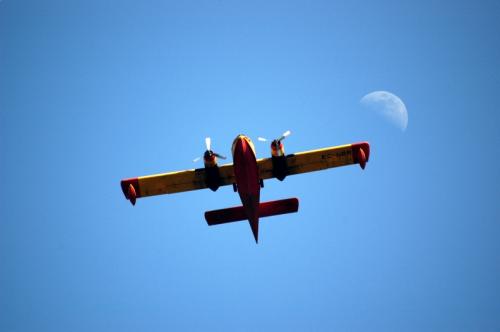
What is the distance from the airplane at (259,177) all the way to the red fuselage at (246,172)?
0.06 m

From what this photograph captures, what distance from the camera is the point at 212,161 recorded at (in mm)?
21281

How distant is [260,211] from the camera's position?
2158cm

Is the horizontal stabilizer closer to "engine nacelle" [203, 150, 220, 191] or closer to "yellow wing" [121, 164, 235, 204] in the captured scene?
"engine nacelle" [203, 150, 220, 191]

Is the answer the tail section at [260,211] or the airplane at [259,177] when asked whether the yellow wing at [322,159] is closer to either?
the airplane at [259,177]

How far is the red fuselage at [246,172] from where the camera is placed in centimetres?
1888

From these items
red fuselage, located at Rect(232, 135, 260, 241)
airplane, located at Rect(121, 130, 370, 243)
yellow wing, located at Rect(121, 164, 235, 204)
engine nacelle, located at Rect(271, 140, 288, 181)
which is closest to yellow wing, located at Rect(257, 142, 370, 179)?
airplane, located at Rect(121, 130, 370, 243)

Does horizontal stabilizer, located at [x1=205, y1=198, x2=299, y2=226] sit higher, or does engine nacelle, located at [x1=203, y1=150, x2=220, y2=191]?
engine nacelle, located at [x1=203, y1=150, x2=220, y2=191]

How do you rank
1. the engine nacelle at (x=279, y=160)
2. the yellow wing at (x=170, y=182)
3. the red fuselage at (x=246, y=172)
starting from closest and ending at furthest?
the red fuselage at (x=246, y=172) < the engine nacelle at (x=279, y=160) < the yellow wing at (x=170, y=182)

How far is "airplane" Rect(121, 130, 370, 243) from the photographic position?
21.4 m

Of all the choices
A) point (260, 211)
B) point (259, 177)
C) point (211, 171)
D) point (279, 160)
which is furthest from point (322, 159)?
point (211, 171)

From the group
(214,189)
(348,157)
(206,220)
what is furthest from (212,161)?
(348,157)

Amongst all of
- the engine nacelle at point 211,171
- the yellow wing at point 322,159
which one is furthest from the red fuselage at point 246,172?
the yellow wing at point 322,159

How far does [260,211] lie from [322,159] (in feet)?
13.4

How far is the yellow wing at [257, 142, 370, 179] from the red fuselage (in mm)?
2102
